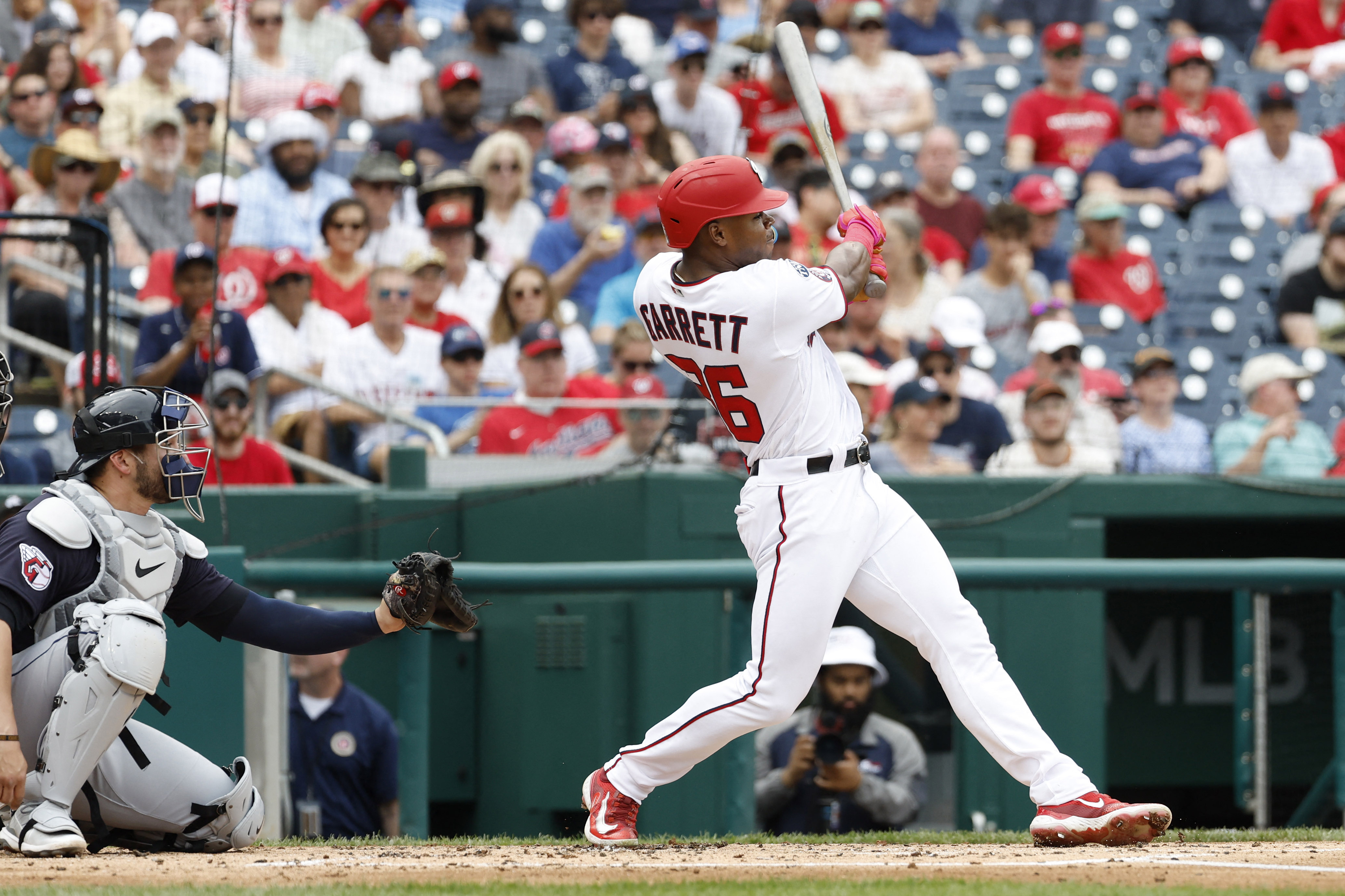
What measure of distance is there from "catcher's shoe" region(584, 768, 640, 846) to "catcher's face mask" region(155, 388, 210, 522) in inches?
43.4

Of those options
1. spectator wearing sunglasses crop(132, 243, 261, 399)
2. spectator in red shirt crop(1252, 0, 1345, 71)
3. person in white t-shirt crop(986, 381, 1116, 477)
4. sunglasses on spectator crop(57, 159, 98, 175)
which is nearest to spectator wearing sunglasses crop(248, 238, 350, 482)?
spectator wearing sunglasses crop(132, 243, 261, 399)

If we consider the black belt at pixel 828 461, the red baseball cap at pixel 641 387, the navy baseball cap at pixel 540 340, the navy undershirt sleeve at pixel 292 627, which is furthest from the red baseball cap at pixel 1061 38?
the navy undershirt sleeve at pixel 292 627

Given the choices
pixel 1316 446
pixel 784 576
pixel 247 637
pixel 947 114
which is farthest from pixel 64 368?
pixel 947 114

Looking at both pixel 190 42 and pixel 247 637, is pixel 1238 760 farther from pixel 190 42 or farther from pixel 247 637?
pixel 190 42

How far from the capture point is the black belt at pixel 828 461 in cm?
391

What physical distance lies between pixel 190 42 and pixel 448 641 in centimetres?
424

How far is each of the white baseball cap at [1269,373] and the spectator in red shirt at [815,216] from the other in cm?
204

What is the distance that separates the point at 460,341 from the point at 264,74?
3017 millimetres

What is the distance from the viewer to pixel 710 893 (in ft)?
11.0

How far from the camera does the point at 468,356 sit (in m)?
7.29

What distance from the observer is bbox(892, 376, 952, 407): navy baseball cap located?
681 centimetres

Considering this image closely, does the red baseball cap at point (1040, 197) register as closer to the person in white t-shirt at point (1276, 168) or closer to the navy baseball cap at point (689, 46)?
the person in white t-shirt at point (1276, 168)

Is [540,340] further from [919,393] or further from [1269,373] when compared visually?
[1269,373]

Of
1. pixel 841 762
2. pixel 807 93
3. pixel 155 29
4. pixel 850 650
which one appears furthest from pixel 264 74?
pixel 841 762
